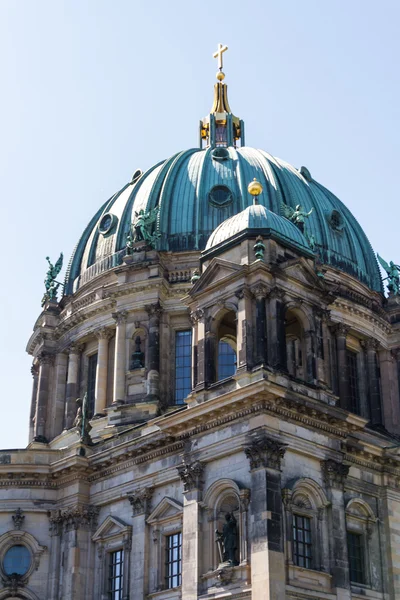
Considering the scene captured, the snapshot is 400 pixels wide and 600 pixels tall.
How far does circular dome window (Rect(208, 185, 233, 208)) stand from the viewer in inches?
2029

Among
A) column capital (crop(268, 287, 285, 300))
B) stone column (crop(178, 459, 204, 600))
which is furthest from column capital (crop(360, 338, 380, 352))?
stone column (crop(178, 459, 204, 600))

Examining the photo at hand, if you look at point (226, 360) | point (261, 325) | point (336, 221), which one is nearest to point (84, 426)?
point (226, 360)

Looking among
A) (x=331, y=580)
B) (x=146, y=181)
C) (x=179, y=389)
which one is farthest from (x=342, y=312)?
(x=331, y=580)

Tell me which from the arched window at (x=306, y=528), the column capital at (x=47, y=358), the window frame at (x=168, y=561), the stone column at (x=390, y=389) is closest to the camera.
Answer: the arched window at (x=306, y=528)

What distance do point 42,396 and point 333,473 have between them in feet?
67.9

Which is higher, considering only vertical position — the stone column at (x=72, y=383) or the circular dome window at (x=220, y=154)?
the circular dome window at (x=220, y=154)

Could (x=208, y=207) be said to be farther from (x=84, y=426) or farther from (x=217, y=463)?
(x=217, y=463)

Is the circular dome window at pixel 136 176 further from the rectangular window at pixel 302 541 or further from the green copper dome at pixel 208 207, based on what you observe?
the rectangular window at pixel 302 541

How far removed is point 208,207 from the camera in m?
51.7

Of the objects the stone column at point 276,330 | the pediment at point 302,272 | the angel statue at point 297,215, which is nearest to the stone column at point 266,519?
the stone column at point 276,330

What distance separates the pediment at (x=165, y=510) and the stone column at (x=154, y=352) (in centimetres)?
865

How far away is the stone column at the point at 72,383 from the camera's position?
165 feet

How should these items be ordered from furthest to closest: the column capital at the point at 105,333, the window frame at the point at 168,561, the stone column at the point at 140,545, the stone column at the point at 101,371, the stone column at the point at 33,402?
the stone column at the point at 33,402
the column capital at the point at 105,333
the stone column at the point at 101,371
the stone column at the point at 140,545
the window frame at the point at 168,561

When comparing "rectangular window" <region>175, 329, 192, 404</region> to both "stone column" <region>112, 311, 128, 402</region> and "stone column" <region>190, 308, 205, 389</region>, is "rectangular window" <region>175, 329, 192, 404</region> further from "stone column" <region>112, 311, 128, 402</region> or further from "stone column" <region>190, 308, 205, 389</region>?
"stone column" <region>190, 308, 205, 389</region>
